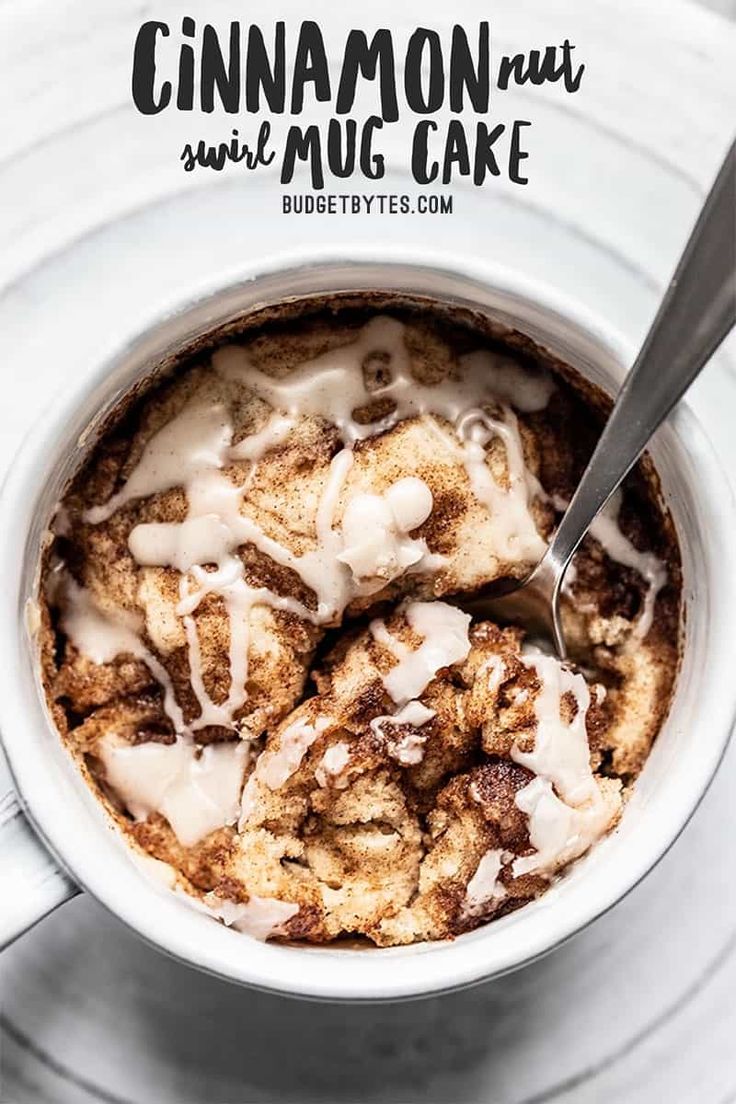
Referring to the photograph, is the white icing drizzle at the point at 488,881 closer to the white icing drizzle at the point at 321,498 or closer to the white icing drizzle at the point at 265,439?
the white icing drizzle at the point at 321,498

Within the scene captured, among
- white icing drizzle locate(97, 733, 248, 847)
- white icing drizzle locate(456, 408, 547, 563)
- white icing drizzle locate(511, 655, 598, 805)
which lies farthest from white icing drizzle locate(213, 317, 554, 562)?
white icing drizzle locate(97, 733, 248, 847)

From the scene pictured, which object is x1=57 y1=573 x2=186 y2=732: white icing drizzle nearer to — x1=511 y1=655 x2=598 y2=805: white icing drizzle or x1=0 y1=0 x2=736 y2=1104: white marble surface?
x1=0 y1=0 x2=736 y2=1104: white marble surface

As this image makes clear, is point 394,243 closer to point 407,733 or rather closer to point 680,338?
point 680,338

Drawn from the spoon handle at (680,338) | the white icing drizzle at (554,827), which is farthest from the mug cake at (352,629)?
the spoon handle at (680,338)

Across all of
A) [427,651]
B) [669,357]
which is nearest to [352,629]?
[427,651]

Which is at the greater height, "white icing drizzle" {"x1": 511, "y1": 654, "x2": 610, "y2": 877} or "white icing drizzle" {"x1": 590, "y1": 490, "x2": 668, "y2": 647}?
"white icing drizzle" {"x1": 590, "y1": 490, "x2": 668, "y2": 647}
